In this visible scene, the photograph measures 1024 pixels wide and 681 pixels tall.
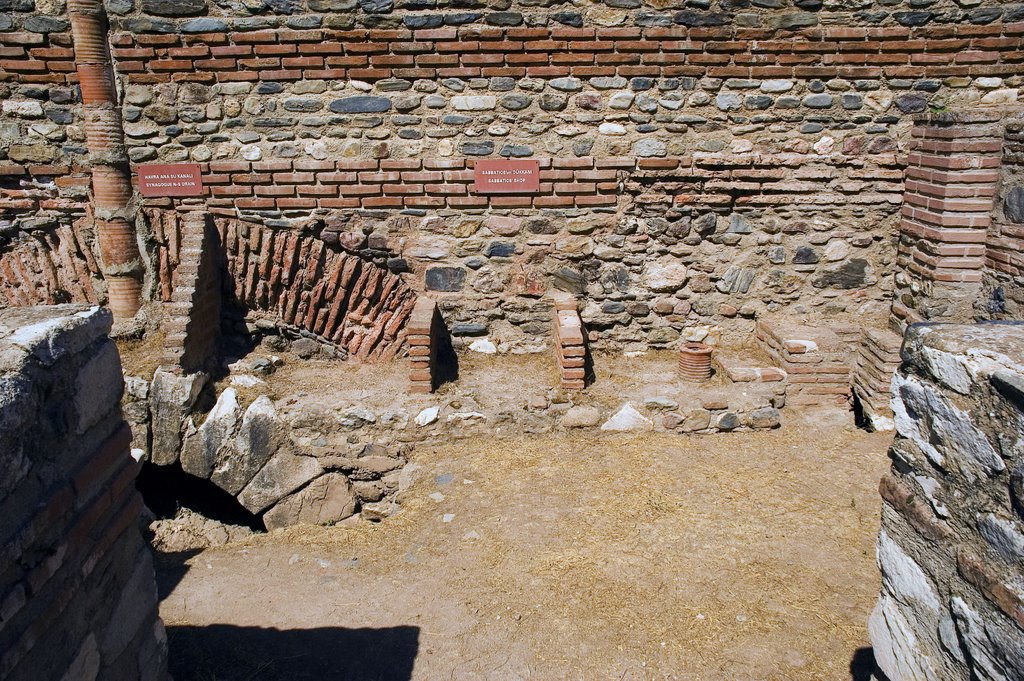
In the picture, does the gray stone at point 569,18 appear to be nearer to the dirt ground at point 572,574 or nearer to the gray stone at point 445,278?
the gray stone at point 445,278

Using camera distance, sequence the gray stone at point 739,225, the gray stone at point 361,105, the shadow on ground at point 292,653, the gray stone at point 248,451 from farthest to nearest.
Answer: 1. the gray stone at point 739,225
2. the gray stone at point 361,105
3. the gray stone at point 248,451
4. the shadow on ground at point 292,653

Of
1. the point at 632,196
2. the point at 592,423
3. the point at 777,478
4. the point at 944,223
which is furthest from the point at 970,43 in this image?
the point at 592,423

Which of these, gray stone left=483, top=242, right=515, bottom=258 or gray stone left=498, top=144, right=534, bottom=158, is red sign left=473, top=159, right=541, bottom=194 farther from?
gray stone left=483, top=242, right=515, bottom=258

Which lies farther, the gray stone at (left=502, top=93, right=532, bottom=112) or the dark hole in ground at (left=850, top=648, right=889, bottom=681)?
the gray stone at (left=502, top=93, right=532, bottom=112)

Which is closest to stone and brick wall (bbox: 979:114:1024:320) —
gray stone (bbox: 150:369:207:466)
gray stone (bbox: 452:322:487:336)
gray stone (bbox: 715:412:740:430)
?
gray stone (bbox: 715:412:740:430)

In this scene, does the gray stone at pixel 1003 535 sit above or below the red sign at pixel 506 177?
below

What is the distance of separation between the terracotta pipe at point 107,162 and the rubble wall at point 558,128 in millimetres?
140

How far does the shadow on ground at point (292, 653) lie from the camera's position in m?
3.31

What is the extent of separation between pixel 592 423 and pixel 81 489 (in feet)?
12.2

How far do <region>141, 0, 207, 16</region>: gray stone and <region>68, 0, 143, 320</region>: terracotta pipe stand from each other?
1.24 feet

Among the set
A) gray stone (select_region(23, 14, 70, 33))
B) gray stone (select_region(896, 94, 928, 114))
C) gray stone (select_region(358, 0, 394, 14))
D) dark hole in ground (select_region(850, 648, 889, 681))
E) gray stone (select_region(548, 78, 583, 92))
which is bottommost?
dark hole in ground (select_region(850, 648, 889, 681))

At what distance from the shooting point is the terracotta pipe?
5625 millimetres

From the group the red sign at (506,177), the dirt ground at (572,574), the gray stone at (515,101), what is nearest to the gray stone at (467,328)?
the red sign at (506,177)

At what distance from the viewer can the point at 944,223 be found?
546cm
